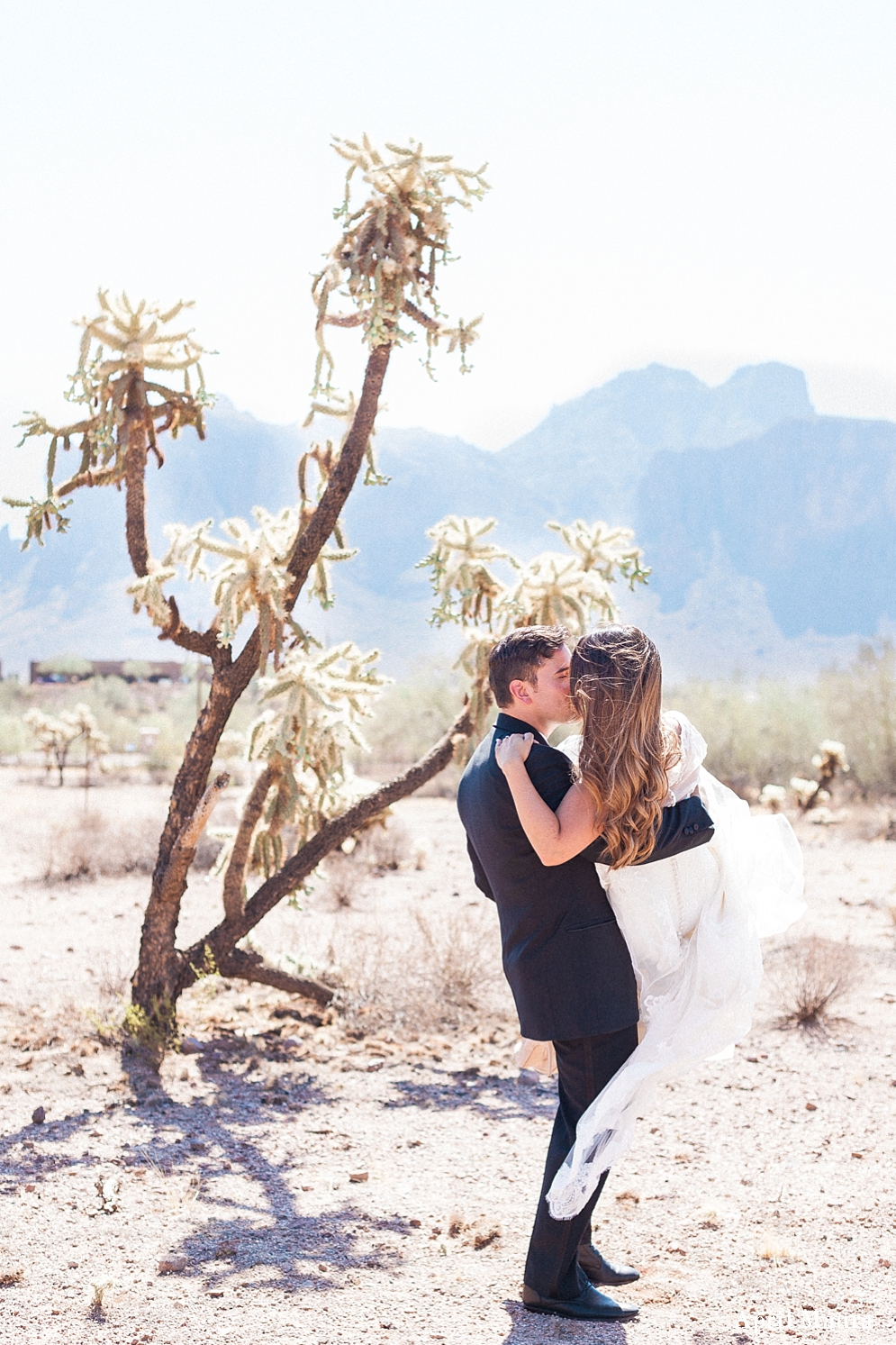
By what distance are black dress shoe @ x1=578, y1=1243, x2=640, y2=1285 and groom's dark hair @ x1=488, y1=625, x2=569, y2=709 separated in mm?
1550

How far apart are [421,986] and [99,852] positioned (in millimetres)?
6356

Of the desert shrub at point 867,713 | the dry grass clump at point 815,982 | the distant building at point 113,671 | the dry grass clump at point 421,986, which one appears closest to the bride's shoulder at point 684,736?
the dry grass clump at point 421,986

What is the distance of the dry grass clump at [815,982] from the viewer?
6.15 m

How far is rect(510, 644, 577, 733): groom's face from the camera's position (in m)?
2.97

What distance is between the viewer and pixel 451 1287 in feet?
11.0

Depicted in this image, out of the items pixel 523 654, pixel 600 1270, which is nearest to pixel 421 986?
pixel 600 1270

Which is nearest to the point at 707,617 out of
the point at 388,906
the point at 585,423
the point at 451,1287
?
the point at 585,423

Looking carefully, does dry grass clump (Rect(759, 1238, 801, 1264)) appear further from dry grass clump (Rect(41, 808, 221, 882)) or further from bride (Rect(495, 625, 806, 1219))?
dry grass clump (Rect(41, 808, 221, 882))

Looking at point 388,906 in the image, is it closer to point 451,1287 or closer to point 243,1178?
point 243,1178

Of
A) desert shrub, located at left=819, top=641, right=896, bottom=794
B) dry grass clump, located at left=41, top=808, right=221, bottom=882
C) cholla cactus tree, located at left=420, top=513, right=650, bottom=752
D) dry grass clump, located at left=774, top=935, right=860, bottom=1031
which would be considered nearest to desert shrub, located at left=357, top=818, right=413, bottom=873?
dry grass clump, located at left=41, top=808, right=221, bottom=882

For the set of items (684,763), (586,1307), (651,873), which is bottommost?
(586,1307)

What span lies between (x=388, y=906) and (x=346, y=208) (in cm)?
613

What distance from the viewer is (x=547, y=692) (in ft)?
9.77

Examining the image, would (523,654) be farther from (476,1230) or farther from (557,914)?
(476,1230)
